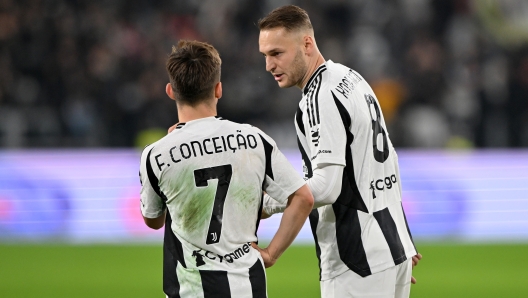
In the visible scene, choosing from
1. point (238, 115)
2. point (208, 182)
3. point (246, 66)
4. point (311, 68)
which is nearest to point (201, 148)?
point (208, 182)

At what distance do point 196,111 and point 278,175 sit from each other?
1.36ft

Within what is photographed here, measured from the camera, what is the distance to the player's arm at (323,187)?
3.21 m

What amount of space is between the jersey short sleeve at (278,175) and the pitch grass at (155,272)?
14.7 ft

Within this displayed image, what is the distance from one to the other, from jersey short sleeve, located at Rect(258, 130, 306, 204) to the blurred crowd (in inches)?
→ 347

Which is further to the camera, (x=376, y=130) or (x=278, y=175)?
(x=376, y=130)

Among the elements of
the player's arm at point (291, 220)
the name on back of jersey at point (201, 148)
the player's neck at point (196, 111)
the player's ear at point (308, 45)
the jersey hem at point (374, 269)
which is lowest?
the jersey hem at point (374, 269)

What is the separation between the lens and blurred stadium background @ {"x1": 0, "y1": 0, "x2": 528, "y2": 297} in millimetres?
9461

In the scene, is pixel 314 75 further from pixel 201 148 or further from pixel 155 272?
pixel 155 272

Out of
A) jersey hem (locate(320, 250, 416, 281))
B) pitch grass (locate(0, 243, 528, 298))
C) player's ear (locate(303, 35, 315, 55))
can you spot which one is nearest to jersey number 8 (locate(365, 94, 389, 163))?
player's ear (locate(303, 35, 315, 55))

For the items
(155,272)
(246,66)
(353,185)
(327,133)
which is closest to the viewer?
(327,133)

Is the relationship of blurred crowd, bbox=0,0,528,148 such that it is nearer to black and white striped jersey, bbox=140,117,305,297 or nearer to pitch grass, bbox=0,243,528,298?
pitch grass, bbox=0,243,528,298

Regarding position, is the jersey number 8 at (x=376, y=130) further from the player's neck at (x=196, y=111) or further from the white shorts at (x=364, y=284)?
the player's neck at (x=196, y=111)

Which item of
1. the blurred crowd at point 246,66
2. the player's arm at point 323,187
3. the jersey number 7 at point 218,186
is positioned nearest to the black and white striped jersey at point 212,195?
the jersey number 7 at point 218,186

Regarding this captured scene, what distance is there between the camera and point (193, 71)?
2939 millimetres
